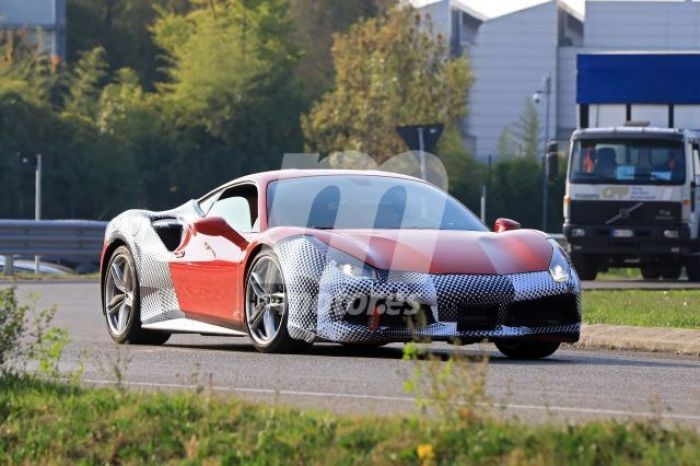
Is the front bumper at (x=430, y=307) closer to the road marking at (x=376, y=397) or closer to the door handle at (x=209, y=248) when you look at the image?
the door handle at (x=209, y=248)

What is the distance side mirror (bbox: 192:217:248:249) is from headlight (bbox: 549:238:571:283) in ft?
7.13

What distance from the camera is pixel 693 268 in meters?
32.0

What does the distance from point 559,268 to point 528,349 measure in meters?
0.79

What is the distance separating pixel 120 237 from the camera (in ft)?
47.6

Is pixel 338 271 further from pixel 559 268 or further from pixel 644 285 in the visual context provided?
pixel 644 285

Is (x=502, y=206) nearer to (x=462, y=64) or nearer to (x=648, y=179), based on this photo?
(x=462, y=64)

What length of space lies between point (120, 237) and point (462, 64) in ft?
160

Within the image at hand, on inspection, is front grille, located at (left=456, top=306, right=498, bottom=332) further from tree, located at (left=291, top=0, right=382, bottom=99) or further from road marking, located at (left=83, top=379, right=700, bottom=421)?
tree, located at (left=291, top=0, right=382, bottom=99)

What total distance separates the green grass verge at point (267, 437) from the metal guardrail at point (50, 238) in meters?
23.3

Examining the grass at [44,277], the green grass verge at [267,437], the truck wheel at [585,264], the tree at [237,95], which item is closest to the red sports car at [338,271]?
the green grass verge at [267,437]

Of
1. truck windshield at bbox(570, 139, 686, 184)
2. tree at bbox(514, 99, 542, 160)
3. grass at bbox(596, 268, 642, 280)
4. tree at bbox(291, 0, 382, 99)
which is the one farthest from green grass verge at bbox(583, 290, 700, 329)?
tree at bbox(291, 0, 382, 99)

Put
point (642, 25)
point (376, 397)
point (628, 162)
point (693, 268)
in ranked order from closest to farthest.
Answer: point (376, 397) < point (628, 162) < point (693, 268) < point (642, 25)

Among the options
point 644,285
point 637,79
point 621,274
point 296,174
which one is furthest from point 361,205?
point 621,274

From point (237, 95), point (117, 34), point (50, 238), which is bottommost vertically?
point (50, 238)
